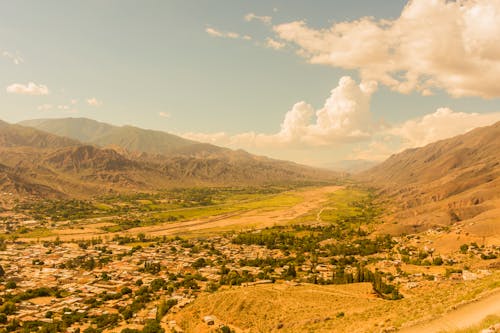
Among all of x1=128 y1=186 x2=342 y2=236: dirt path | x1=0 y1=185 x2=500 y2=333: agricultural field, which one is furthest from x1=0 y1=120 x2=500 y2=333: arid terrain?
x1=128 y1=186 x2=342 y2=236: dirt path

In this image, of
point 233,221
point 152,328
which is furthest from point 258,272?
point 233,221

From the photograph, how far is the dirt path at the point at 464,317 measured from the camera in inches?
1010

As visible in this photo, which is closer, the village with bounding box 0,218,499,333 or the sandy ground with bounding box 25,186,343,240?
the village with bounding box 0,218,499,333

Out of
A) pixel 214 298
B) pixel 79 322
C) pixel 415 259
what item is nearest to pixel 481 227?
pixel 415 259

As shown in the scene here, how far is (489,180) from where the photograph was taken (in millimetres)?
144625

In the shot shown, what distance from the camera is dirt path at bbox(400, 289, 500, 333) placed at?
25.6 metres

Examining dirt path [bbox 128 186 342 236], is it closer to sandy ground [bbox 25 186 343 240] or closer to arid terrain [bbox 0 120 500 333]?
sandy ground [bbox 25 186 343 240]

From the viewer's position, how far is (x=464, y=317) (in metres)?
27.0

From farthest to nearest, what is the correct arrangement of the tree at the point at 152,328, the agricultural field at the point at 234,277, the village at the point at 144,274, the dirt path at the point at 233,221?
1. the dirt path at the point at 233,221
2. the village at the point at 144,274
3. the tree at the point at 152,328
4. the agricultural field at the point at 234,277

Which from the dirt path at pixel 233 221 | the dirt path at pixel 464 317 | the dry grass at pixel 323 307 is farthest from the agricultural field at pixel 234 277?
the dirt path at pixel 233 221

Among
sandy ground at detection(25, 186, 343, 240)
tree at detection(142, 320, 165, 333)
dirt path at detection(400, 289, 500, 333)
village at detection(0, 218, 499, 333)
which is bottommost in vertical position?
sandy ground at detection(25, 186, 343, 240)

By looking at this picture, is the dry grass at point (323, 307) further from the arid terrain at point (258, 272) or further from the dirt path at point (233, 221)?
the dirt path at point (233, 221)

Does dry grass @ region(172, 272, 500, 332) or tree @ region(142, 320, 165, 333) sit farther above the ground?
dry grass @ region(172, 272, 500, 332)

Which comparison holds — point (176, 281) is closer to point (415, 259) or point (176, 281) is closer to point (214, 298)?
point (214, 298)
